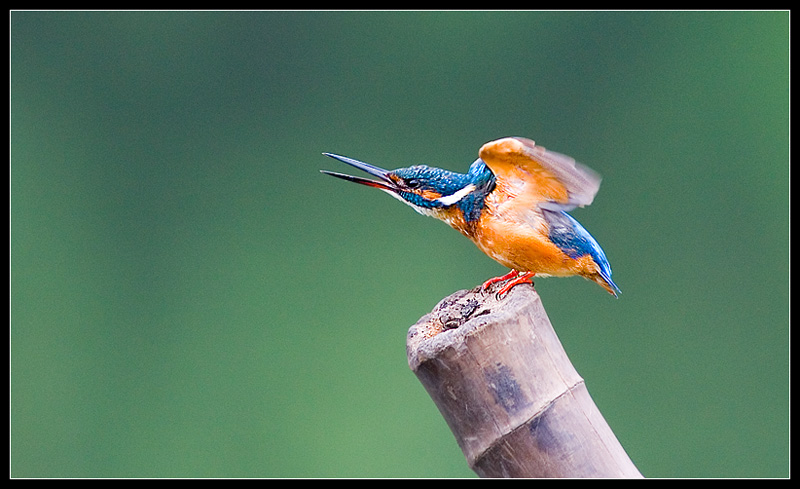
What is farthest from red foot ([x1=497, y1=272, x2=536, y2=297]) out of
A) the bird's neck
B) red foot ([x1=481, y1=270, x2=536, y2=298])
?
the bird's neck

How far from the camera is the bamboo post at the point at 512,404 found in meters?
0.66

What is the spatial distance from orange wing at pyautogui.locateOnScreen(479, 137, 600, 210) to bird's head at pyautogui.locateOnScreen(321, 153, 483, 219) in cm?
6

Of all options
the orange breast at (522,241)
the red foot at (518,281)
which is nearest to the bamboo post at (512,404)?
the red foot at (518,281)

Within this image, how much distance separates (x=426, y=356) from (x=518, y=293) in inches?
5.9

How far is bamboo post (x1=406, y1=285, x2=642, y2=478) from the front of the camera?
66cm

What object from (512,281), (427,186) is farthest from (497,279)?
(427,186)

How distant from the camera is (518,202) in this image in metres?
0.93

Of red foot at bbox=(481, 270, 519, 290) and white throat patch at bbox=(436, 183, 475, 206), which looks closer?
red foot at bbox=(481, 270, 519, 290)

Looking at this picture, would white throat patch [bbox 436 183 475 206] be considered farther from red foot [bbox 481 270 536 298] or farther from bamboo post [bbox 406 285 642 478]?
bamboo post [bbox 406 285 642 478]

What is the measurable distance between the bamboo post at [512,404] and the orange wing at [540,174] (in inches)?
9.7

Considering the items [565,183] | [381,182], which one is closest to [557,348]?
[565,183]

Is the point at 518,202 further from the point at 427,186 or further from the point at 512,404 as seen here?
the point at 512,404

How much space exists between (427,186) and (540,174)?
0.16m

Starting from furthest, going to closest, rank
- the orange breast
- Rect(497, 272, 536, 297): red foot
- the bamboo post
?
the orange breast < Rect(497, 272, 536, 297): red foot < the bamboo post
